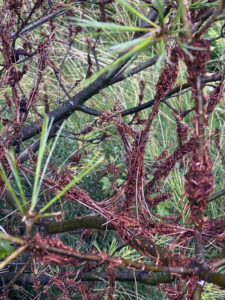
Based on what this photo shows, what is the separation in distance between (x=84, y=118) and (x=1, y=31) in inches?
63.5

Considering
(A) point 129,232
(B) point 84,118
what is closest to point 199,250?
(A) point 129,232

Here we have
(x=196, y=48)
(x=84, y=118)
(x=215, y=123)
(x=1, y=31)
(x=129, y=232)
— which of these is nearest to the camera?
(x=196, y=48)

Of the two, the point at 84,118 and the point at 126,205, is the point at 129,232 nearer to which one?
the point at 126,205

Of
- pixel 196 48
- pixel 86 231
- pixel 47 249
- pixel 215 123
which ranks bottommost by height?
pixel 215 123

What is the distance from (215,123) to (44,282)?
5.97 feet

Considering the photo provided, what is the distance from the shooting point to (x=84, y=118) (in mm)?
2709

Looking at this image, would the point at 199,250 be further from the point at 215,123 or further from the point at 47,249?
the point at 215,123

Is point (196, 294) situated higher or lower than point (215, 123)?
higher

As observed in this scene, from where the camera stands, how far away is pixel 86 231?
4.50 feet

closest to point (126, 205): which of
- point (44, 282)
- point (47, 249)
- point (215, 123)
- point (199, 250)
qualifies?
point (199, 250)

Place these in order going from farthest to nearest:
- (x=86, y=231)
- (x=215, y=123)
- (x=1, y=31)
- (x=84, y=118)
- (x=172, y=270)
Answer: (x=215, y=123) → (x=84, y=118) → (x=86, y=231) → (x=1, y=31) → (x=172, y=270)

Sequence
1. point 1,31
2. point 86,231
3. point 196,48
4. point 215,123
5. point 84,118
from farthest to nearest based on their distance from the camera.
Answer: point 215,123, point 84,118, point 86,231, point 1,31, point 196,48

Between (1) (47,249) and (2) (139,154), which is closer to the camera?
(1) (47,249)

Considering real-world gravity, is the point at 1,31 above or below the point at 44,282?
above
